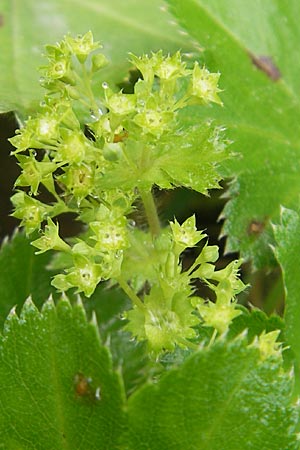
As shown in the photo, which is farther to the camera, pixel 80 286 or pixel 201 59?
pixel 201 59

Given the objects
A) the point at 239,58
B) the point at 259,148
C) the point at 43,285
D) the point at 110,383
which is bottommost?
the point at 43,285

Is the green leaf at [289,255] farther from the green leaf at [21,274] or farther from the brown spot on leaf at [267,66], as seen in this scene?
the green leaf at [21,274]

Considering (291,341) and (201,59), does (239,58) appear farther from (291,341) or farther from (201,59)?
(291,341)

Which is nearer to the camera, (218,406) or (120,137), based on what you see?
(218,406)

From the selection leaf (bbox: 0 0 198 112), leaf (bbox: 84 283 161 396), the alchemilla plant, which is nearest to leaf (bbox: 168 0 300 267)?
leaf (bbox: 0 0 198 112)

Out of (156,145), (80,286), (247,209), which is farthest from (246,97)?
(80,286)

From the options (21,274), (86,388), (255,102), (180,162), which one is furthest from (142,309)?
(255,102)

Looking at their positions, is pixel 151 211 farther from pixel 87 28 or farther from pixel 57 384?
pixel 87 28

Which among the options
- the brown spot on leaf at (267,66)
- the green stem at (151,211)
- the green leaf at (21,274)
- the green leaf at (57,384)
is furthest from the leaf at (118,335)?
the brown spot on leaf at (267,66)

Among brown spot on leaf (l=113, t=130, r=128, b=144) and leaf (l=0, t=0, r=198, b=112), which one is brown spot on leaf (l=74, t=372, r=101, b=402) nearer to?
brown spot on leaf (l=113, t=130, r=128, b=144)
